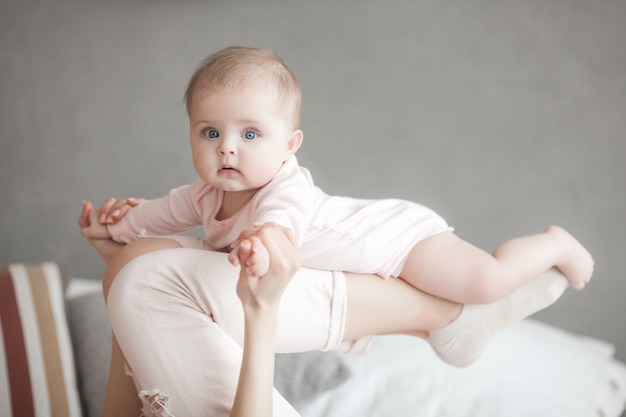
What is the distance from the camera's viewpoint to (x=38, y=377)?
4.89ft

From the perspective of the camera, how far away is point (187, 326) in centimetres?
89

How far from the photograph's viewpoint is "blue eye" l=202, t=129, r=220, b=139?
0.97 metres

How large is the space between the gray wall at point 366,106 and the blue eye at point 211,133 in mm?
1245

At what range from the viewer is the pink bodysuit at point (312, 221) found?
979mm

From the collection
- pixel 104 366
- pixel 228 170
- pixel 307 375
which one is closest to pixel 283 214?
pixel 228 170

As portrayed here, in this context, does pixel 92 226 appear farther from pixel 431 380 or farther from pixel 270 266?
pixel 431 380

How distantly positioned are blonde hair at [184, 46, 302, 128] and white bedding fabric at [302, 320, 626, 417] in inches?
31.7

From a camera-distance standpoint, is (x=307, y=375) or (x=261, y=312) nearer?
(x=261, y=312)

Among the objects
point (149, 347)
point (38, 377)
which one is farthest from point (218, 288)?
point (38, 377)

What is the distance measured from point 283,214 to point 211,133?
0.60 ft

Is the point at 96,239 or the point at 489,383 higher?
the point at 96,239

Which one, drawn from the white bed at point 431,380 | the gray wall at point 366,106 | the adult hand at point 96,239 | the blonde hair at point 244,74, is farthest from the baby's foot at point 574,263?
the gray wall at point 366,106

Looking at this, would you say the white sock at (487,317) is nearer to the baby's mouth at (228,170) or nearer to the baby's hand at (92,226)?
the baby's mouth at (228,170)

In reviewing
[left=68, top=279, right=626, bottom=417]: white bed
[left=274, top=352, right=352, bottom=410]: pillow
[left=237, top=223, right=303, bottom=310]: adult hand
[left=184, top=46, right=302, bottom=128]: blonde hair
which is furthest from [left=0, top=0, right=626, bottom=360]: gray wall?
[left=237, top=223, right=303, bottom=310]: adult hand
